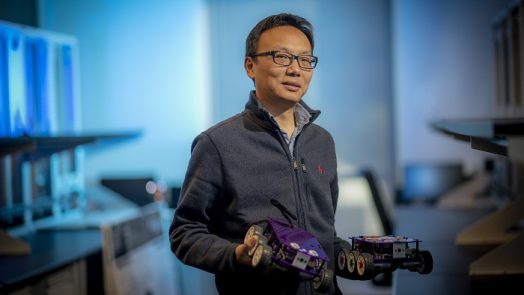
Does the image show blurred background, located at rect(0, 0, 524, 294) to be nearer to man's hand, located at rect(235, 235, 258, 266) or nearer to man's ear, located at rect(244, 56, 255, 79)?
man's ear, located at rect(244, 56, 255, 79)

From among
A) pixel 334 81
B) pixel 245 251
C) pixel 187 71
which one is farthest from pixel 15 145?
pixel 334 81

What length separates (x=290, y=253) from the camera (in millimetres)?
1087

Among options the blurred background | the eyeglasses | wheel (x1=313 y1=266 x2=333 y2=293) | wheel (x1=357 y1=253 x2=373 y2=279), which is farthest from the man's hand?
the blurred background

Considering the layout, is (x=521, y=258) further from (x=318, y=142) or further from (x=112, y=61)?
(x=112, y=61)

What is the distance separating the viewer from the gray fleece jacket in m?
1.26

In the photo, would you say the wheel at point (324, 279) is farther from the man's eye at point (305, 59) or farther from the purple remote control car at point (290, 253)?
the man's eye at point (305, 59)

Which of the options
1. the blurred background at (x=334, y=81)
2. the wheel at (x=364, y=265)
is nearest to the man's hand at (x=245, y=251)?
the wheel at (x=364, y=265)

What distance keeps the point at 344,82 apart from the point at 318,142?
12.3 feet

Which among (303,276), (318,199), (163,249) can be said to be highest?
(318,199)

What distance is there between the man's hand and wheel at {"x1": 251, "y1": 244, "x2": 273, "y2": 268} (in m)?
0.03

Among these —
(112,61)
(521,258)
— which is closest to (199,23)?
(112,61)

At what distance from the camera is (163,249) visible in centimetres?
334

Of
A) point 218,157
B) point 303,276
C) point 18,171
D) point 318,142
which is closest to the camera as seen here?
point 303,276

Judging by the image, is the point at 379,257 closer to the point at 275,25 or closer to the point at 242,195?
the point at 242,195
